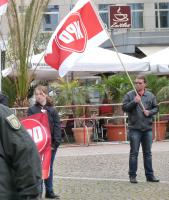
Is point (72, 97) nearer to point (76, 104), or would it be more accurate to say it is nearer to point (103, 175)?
point (76, 104)

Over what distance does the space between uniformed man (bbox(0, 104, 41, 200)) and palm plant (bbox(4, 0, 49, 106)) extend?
14995 millimetres

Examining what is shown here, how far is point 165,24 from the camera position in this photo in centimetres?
5041

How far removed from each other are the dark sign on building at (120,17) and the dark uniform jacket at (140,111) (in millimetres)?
33814

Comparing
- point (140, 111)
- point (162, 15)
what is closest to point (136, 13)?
point (162, 15)

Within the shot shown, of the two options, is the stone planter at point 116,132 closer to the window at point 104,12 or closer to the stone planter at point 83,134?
the stone planter at point 83,134

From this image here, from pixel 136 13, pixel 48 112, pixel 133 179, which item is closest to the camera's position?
pixel 48 112

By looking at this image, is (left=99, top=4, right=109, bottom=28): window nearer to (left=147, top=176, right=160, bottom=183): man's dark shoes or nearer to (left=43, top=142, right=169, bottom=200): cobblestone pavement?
(left=43, top=142, right=169, bottom=200): cobblestone pavement

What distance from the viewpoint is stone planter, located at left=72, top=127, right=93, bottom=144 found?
16625mm

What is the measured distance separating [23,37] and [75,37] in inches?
351

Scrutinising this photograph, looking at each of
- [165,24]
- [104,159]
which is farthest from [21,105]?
[165,24]

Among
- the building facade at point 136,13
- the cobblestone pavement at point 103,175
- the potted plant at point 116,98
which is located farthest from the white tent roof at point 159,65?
the building facade at point 136,13

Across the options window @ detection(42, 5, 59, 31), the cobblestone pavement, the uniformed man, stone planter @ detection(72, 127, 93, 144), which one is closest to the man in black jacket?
the cobblestone pavement

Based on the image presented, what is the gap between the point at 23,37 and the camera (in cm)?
2030

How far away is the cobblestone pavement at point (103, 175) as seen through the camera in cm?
873
